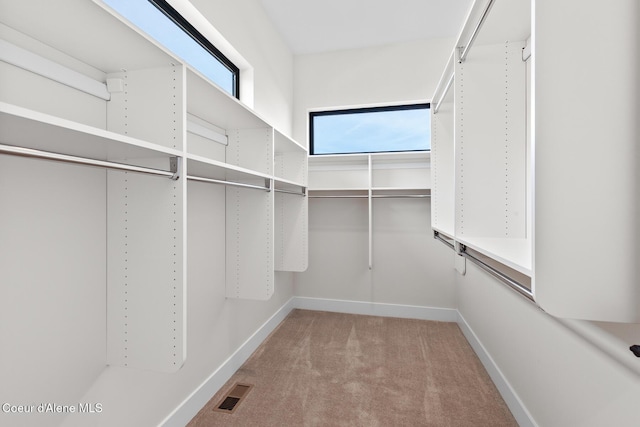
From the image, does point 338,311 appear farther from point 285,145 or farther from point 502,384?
point 285,145

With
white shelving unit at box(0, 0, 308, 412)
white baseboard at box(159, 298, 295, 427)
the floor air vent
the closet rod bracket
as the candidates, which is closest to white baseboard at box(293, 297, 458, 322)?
white baseboard at box(159, 298, 295, 427)

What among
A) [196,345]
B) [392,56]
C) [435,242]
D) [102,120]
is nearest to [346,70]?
[392,56]

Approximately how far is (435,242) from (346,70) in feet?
6.84

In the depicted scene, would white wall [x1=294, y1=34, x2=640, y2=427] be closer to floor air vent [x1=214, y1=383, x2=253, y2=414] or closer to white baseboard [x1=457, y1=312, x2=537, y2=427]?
white baseboard [x1=457, y1=312, x2=537, y2=427]

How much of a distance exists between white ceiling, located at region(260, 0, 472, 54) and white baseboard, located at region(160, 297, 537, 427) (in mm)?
2769

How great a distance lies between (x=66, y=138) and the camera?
2.76 ft

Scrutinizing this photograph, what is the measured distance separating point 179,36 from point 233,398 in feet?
7.38

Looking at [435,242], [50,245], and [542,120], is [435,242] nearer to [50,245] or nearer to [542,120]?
[542,120]

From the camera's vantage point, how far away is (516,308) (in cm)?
185

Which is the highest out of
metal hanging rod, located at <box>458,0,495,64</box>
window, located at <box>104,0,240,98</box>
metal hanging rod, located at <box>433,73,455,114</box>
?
window, located at <box>104,0,240,98</box>

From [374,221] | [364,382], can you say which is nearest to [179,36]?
[374,221]

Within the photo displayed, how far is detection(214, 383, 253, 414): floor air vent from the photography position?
72.4 inches

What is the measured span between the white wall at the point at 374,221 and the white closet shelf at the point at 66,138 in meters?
2.50

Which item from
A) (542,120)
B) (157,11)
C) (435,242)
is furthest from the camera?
(435,242)
